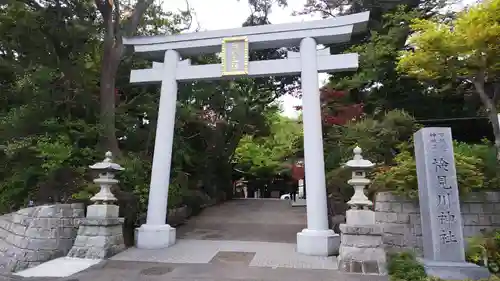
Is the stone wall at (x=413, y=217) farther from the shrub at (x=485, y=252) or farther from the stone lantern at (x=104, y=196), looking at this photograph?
the stone lantern at (x=104, y=196)

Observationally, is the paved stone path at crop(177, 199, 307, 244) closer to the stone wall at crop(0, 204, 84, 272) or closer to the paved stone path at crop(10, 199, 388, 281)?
the paved stone path at crop(10, 199, 388, 281)

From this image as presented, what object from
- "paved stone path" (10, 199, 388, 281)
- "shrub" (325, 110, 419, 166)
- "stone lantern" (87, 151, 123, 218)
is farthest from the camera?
"shrub" (325, 110, 419, 166)

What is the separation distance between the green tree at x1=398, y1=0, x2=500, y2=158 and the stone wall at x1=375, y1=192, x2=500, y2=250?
144 cm

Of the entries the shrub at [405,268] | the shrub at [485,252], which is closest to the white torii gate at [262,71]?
the shrub at [405,268]

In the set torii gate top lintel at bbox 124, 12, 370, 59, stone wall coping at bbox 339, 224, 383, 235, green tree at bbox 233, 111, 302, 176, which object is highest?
torii gate top lintel at bbox 124, 12, 370, 59

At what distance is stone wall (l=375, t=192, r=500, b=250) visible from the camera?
663 centimetres

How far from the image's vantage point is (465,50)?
7.65 meters

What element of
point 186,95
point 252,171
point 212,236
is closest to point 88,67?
point 186,95

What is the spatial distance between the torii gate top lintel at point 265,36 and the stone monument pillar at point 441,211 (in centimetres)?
321

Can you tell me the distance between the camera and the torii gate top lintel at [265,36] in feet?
24.7

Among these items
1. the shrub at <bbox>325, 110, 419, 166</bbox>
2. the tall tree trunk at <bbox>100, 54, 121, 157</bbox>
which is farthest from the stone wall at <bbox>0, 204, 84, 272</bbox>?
the shrub at <bbox>325, 110, 419, 166</bbox>

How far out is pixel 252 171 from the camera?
2123 centimetres

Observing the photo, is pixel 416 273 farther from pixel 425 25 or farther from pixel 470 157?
pixel 425 25

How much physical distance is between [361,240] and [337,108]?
549cm
